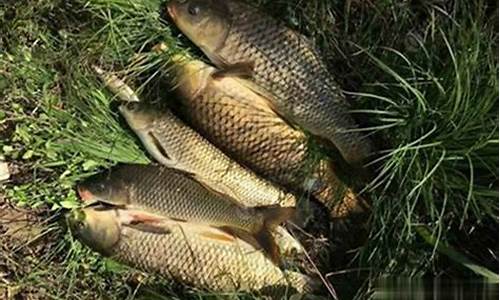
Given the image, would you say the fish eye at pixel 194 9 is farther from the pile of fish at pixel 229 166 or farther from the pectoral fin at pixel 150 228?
the pectoral fin at pixel 150 228

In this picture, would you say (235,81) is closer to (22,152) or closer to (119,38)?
(119,38)

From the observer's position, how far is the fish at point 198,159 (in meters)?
2.66

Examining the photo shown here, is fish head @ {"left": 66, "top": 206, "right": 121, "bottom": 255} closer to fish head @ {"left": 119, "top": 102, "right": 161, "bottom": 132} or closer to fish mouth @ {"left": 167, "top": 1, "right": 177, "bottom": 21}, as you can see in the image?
fish head @ {"left": 119, "top": 102, "right": 161, "bottom": 132}

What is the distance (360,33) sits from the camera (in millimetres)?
2664

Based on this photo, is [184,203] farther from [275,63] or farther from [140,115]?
[275,63]

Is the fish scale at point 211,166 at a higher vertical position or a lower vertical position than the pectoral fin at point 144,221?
higher

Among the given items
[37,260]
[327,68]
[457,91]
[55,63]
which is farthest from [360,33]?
[37,260]

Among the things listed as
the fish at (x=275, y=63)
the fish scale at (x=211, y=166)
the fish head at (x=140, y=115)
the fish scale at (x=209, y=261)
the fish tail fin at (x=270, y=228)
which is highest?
the fish at (x=275, y=63)

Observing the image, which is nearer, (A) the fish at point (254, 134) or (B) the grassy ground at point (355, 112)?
(B) the grassy ground at point (355, 112)

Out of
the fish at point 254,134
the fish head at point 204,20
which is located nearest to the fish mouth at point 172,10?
the fish head at point 204,20

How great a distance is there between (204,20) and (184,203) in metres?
0.47

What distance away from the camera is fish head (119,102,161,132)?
2.66m

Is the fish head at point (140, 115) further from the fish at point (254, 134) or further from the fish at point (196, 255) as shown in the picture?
the fish at point (196, 255)

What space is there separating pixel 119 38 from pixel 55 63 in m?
0.20
